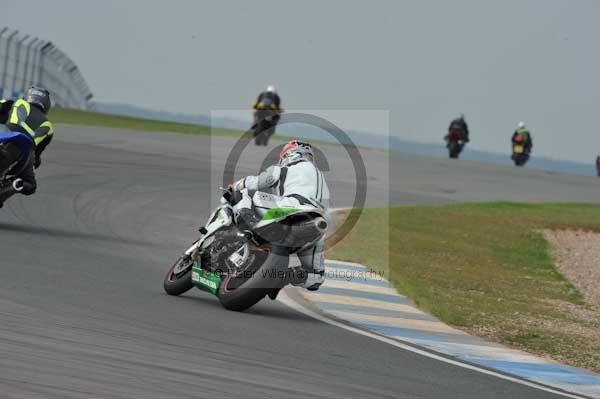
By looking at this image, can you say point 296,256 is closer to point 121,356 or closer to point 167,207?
point 121,356

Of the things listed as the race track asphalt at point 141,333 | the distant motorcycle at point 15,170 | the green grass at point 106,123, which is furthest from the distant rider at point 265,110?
the distant motorcycle at point 15,170

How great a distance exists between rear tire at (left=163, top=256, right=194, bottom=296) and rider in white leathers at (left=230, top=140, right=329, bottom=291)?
28.9 inches

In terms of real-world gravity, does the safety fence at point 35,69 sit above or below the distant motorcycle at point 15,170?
above

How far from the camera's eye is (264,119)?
105 ft

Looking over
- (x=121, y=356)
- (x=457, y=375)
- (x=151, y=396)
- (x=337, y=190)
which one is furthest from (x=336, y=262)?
(x=337, y=190)

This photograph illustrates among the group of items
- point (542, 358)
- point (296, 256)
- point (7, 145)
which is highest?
point (7, 145)

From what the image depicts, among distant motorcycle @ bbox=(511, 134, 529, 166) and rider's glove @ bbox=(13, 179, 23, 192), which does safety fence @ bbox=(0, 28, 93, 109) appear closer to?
distant motorcycle @ bbox=(511, 134, 529, 166)

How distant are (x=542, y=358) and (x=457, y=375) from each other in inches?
69.5

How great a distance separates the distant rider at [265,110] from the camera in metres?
31.6

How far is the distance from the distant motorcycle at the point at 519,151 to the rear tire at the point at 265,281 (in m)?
33.4

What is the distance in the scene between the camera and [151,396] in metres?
5.80

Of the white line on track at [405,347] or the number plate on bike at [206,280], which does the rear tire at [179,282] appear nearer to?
the number plate on bike at [206,280]

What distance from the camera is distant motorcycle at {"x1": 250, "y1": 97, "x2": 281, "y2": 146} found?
104 ft

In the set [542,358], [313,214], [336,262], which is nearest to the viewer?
[313,214]
